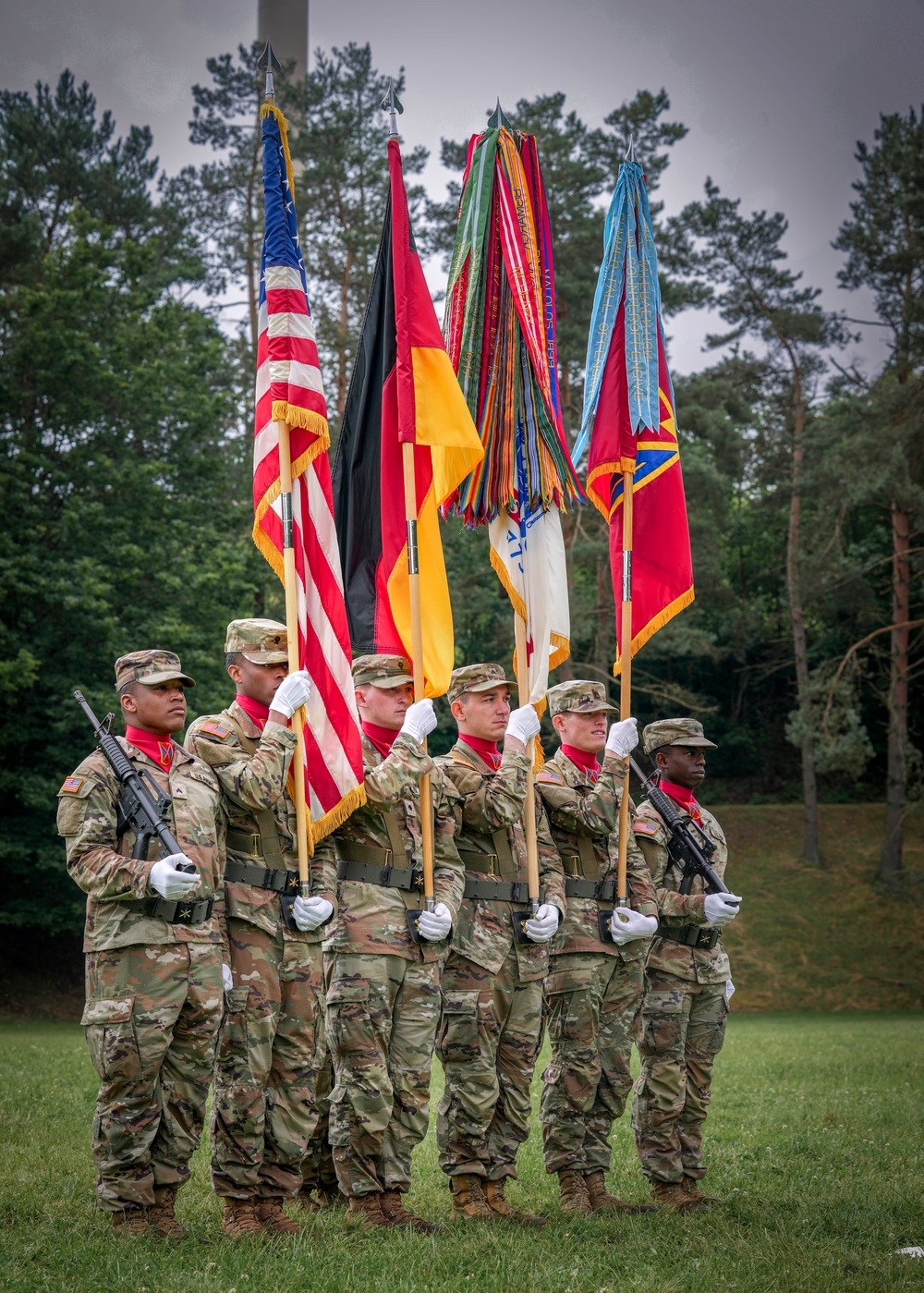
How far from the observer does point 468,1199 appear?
5.95 m

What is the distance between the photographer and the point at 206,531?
77.5 ft

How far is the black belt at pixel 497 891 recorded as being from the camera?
6.33 meters

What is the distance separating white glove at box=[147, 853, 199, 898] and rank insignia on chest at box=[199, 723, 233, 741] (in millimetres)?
890

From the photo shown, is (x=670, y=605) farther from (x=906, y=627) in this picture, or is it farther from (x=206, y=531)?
(x=906, y=627)

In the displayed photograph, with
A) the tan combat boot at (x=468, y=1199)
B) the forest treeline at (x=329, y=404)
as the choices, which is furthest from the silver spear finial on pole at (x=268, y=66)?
the forest treeline at (x=329, y=404)


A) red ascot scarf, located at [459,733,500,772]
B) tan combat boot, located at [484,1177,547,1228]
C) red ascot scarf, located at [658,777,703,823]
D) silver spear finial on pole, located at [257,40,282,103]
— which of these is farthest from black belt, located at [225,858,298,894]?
silver spear finial on pole, located at [257,40,282,103]

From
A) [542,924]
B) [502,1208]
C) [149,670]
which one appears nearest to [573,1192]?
[502,1208]

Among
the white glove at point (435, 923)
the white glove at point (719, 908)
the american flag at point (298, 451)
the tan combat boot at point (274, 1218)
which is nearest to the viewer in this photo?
the tan combat boot at point (274, 1218)

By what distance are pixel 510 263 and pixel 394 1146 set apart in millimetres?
4851

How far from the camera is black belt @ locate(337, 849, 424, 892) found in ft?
19.3

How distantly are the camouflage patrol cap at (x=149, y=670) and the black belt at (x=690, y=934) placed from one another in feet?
10.5

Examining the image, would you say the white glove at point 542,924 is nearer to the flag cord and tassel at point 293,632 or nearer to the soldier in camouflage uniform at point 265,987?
the soldier in camouflage uniform at point 265,987

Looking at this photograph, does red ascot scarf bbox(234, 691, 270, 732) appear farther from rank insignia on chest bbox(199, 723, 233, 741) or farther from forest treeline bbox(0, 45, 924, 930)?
forest treeline bbox(0, 45, 924, 930)

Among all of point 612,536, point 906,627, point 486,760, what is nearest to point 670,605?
point 612,536
